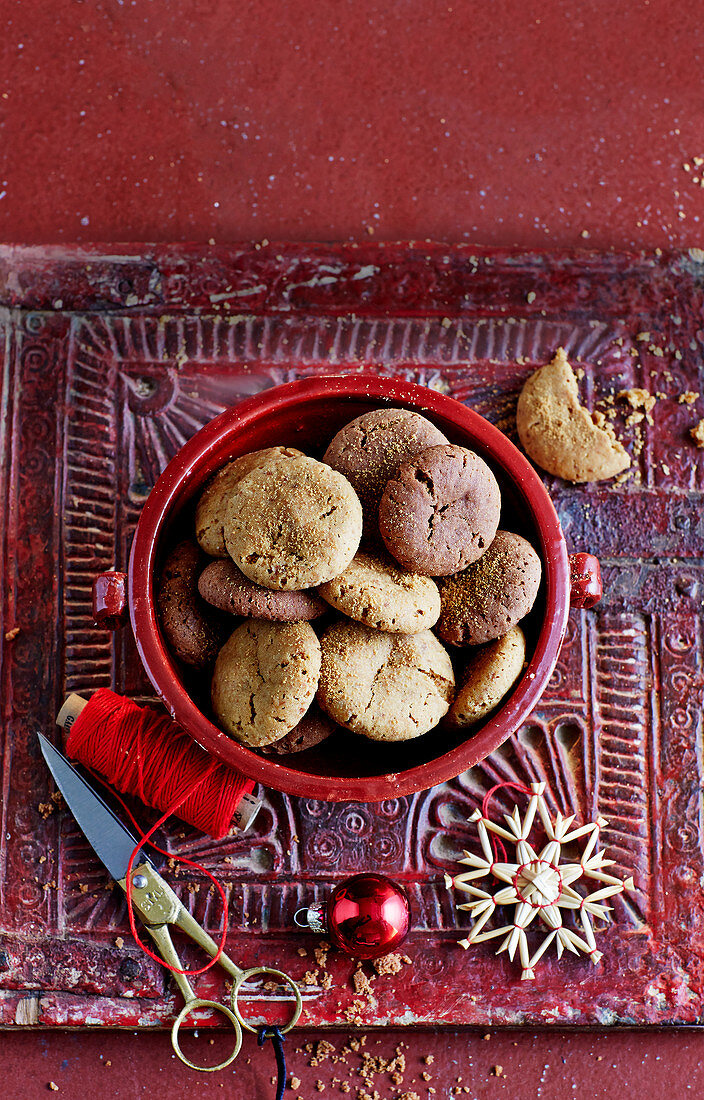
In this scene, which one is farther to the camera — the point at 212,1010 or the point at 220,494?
the point at 212,1010

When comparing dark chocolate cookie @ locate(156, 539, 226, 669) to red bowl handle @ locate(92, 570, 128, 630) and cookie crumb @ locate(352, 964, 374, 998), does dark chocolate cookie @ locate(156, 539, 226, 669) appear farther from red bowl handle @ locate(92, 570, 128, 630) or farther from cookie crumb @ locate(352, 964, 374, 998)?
cookie crumb @ locate(352, 964, 374, 998)

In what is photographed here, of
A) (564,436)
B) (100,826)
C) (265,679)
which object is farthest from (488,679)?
(100,826)

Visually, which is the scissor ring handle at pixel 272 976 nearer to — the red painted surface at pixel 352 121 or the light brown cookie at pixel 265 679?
the light brown cookie at pixel 265 679

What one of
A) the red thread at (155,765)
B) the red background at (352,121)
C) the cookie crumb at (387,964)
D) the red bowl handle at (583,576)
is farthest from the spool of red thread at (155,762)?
the red background at (352,121)

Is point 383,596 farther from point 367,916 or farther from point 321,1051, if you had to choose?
point 321,1051

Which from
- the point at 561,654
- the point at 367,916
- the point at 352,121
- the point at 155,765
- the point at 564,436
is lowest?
the point at 367,916

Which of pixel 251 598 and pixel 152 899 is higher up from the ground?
pixel 251 598
